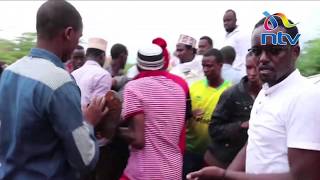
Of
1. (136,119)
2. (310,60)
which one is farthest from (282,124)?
(310,60)

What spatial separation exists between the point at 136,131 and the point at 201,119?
1.14 metres

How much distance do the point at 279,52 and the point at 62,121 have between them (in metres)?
1.05

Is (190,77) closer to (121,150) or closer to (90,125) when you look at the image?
(121,150)

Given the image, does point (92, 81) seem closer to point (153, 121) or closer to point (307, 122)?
point (153, 121)

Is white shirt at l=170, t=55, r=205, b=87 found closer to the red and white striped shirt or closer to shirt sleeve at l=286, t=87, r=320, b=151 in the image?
the red and white striped shirt

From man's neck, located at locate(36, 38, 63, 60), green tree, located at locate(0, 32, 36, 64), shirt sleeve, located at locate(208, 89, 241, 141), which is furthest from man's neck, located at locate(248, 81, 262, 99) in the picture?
green tree, located at locate(0, 32, 36, 64)

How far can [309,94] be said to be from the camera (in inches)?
94.0

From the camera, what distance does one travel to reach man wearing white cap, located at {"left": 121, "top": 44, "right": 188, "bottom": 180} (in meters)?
4.25

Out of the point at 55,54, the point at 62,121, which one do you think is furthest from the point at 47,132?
the point at 55,54

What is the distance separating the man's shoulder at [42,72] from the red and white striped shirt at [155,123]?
4.55 ft

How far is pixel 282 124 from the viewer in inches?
97.5

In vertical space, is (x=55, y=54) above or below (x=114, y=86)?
above

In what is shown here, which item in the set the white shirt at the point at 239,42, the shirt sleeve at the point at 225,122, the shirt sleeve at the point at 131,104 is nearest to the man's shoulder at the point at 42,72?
the shirt sleeve at the point at 131,104

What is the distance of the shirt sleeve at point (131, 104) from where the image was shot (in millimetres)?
4211
